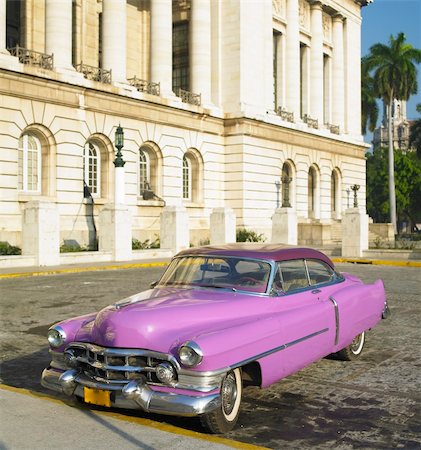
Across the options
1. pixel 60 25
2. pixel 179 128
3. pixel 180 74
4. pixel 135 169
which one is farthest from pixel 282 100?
pixel 60 25

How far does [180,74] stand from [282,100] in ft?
25.2

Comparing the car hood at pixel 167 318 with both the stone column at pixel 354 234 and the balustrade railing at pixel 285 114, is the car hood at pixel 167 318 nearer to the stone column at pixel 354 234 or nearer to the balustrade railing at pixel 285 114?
the stone column at pixel 354 234

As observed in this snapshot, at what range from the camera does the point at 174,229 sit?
1158 inches

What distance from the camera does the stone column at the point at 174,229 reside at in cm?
2939

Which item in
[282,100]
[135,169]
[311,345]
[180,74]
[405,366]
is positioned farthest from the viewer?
[282,100]

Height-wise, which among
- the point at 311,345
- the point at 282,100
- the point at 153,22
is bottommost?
the point at 311,345

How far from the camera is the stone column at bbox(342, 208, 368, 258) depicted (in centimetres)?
3025

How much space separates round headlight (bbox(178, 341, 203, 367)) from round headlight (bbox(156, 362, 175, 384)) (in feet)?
0.41

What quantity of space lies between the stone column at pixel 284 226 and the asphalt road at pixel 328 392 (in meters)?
21.3

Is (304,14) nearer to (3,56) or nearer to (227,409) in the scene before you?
(3,56)

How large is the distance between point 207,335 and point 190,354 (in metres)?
0.26

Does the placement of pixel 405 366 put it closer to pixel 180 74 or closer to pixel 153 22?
pixel 153 22

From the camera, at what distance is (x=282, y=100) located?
4375 cm

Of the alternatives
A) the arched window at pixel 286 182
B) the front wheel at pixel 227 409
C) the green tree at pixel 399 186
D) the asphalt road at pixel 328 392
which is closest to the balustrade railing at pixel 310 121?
the arched window at pixel 286 182
